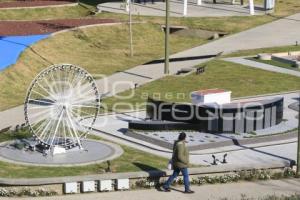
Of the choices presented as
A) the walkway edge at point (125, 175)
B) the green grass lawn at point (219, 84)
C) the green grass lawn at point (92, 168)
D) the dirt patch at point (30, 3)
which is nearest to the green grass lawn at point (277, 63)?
the green grass lawn at point (219, 84)

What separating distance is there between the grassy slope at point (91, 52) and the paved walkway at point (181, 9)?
5.60 m

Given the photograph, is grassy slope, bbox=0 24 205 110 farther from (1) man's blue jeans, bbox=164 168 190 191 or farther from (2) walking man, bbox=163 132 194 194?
(2) walking man, bbox=163 132 194 194

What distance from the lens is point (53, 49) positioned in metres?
48.9

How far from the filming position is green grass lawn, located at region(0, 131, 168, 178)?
78.5 ft

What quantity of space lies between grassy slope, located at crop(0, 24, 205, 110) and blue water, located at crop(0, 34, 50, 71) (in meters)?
0.40

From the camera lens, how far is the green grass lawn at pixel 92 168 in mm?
23938

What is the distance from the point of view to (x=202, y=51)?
164 ft

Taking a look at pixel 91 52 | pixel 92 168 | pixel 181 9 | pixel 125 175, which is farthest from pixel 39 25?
pixel 125 175

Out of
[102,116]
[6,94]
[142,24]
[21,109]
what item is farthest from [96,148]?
[142,24]

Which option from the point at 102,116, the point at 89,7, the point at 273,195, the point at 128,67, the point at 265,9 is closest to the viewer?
the point at 273,195

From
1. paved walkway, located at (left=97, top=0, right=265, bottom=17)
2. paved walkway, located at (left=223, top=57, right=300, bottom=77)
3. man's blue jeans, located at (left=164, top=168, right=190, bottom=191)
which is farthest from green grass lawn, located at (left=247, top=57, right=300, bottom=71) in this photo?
man's blue jeans, located at (left=164, top=168, right=190, bottom=191)

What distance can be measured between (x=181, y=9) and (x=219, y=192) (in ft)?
140

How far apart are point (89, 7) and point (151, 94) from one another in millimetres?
32541

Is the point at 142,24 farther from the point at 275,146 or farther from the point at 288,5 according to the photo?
the point at 275,146
